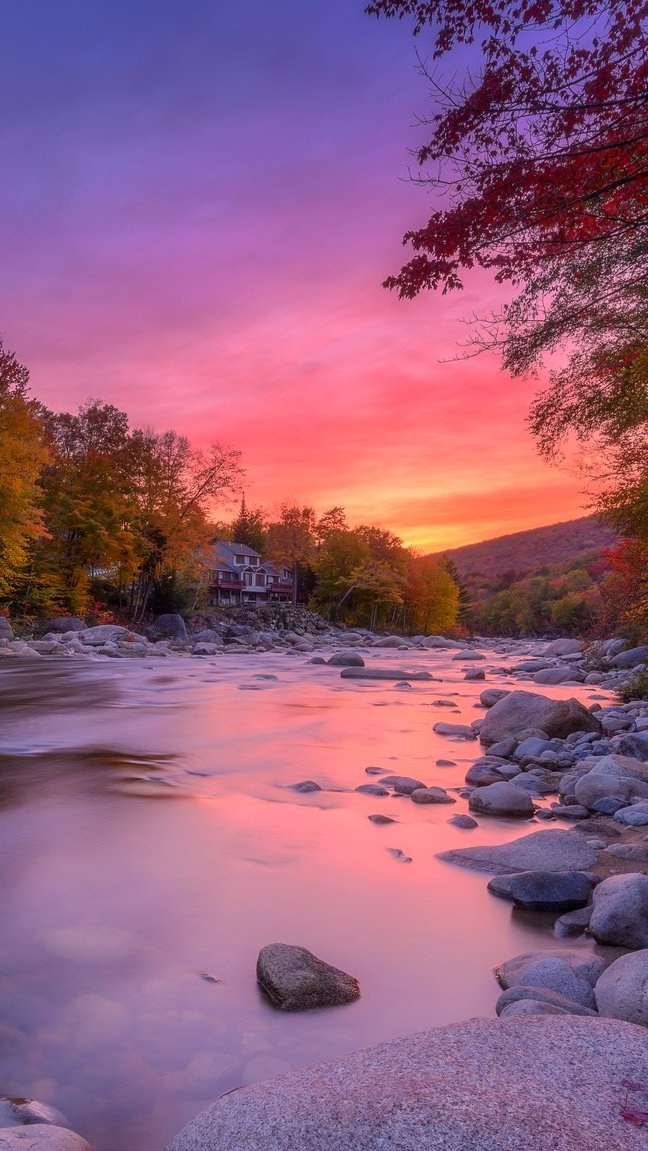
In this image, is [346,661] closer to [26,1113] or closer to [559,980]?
[559,980]

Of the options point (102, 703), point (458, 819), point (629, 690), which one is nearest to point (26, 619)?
point (102, 703)

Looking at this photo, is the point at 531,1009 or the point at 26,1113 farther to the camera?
the point at 531,1009

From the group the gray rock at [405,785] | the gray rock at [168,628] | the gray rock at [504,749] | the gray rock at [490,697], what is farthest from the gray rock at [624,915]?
the gray rock at [168,628]

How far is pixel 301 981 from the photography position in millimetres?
3590

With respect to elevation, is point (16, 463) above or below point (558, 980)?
above

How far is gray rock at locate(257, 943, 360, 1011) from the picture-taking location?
3541mm

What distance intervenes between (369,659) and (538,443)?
21076 mm

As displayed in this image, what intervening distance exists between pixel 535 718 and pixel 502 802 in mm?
4055

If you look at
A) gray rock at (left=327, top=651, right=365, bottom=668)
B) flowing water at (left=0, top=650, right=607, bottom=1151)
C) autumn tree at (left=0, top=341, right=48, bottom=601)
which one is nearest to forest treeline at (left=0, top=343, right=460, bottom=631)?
autumn tree at (left=0, top=341, right=48, bottom=601)

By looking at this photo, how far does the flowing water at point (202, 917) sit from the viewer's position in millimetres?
3130

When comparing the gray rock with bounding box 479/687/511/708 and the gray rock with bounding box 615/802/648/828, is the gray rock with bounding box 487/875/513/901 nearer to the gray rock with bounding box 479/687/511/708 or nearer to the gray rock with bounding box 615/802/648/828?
the gray rock with bounding box 615/802/648/828

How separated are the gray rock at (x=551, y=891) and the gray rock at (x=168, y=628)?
3193 cm

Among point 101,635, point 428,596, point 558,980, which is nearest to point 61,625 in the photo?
point 101,635

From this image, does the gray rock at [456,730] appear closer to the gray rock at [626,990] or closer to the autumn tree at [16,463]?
the gray rock at [626,990]
